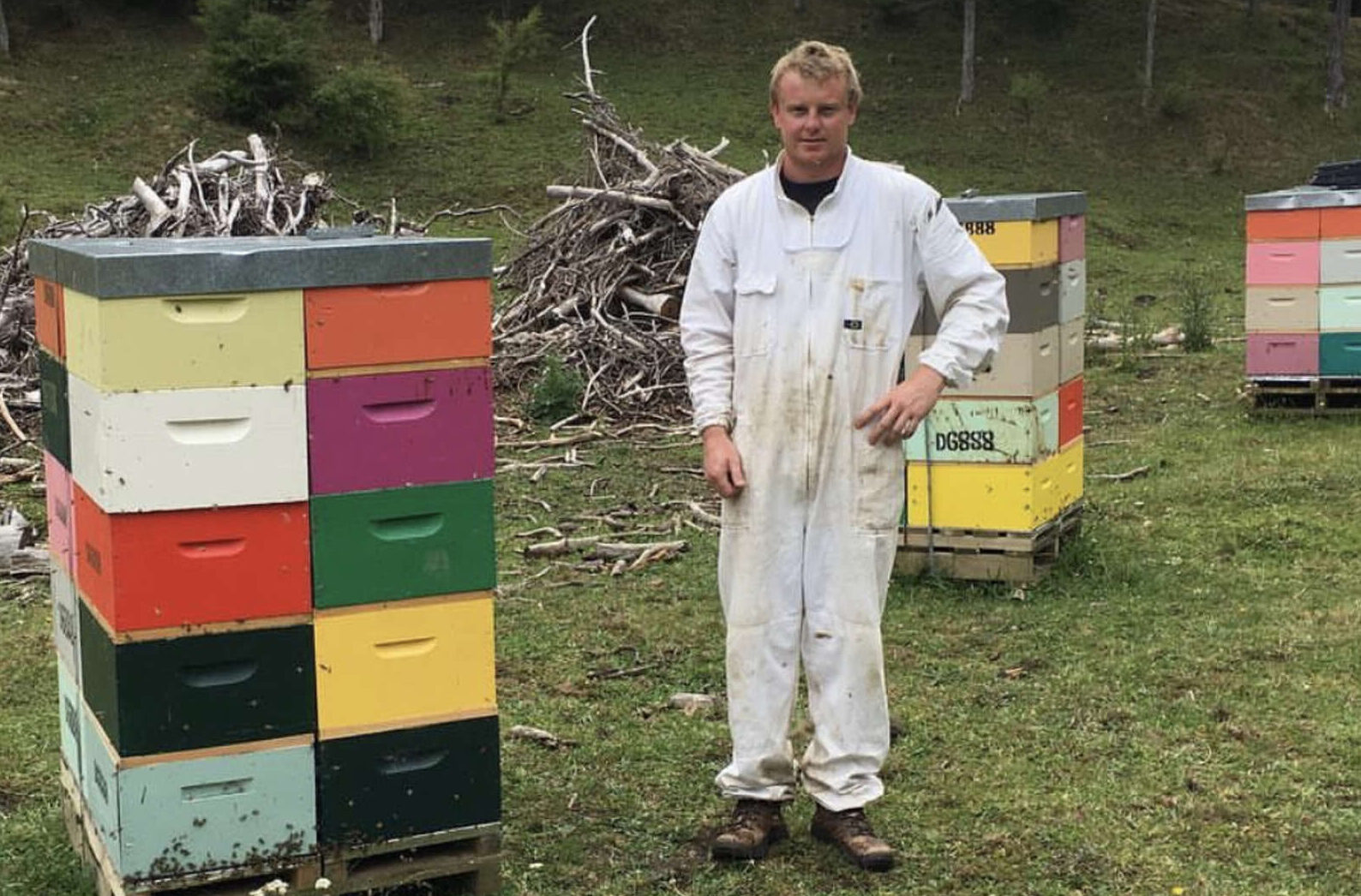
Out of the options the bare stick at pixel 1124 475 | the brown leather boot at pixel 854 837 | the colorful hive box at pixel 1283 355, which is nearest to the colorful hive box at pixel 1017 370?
the bare stick at pixel 1124 475

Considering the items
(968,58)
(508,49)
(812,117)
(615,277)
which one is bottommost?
(615,277)

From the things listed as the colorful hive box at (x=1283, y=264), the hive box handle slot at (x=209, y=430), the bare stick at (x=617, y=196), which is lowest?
the hive box handle slot at (x=209, y=430)

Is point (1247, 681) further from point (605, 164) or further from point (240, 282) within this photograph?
point (605, 164)

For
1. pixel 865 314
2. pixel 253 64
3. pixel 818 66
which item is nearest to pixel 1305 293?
pixel 865 314

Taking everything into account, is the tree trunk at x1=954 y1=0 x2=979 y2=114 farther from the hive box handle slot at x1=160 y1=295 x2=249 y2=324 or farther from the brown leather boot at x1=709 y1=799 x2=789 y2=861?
the hive box handle slot at x1=160 y1=295 x2=249 y2=324

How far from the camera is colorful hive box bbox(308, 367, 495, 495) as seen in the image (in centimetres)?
370

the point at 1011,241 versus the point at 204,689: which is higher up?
Answer: the point at 1011,241

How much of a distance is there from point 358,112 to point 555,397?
16524 millimetres

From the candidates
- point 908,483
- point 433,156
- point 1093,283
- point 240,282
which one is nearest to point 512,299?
point 908,483

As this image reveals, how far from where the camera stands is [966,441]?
704 cm

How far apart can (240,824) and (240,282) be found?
124 cm

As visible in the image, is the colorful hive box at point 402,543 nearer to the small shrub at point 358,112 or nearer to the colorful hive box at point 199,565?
the colorful hive box at point 199,565

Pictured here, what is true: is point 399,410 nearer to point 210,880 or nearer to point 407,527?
point 407,527

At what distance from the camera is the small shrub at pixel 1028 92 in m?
33.2
